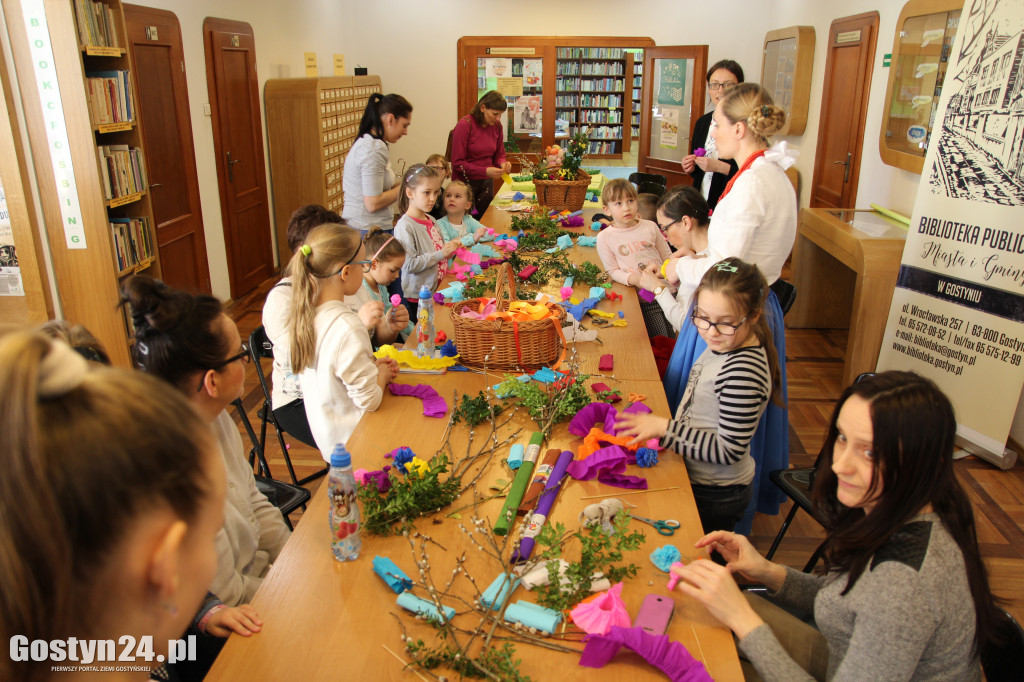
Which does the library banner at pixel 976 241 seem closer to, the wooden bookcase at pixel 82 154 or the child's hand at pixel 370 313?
the child's hand at pixel 370 313

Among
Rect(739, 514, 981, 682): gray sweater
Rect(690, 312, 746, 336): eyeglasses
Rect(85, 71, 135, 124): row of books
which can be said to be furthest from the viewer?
Rect(85, 71, 135, 124): row of books

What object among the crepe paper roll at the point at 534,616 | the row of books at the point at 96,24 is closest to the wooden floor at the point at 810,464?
the crepe paper roll at the point at 534,616

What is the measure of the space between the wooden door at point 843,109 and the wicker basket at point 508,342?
167 inches

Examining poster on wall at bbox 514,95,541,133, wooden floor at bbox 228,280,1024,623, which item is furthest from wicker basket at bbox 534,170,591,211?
poster on wall at bbox 514,95,541,133

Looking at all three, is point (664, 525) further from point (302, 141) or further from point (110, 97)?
point (302, 141)

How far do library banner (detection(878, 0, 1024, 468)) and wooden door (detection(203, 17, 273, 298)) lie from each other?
4994mm

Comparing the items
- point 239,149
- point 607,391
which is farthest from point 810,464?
point 239,149

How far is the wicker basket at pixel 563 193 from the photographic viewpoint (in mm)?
4969

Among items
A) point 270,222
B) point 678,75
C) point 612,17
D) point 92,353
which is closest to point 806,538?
point 92,353

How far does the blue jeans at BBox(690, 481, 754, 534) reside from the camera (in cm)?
208

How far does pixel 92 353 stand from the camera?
1.54 metres

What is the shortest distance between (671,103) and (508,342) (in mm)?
6934

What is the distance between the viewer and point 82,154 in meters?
3.53

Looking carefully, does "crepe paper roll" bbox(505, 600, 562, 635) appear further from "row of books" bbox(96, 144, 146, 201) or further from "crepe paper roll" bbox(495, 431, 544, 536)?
"row of books" bbox(96, 144, 146, 201)
